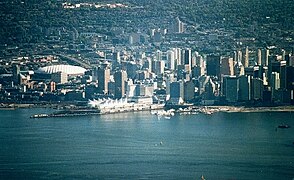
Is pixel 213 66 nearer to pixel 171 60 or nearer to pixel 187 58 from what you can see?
pixel 187 58

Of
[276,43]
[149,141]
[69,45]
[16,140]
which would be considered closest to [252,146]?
[149,141]

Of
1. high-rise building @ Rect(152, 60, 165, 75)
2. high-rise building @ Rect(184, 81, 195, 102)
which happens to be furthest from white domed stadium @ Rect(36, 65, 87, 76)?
high-rise building @ Rect(184, 81, 195, 102)

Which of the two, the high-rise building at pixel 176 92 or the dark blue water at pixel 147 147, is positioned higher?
the high-rise building at pixel 176 92

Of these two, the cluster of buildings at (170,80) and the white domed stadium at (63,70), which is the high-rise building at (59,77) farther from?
the white domed stadium at (63,70)

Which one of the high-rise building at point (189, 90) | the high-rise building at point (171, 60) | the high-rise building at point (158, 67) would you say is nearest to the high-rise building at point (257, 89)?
the high-rise building at point (189, 90)

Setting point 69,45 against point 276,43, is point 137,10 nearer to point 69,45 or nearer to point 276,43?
point 69,45
